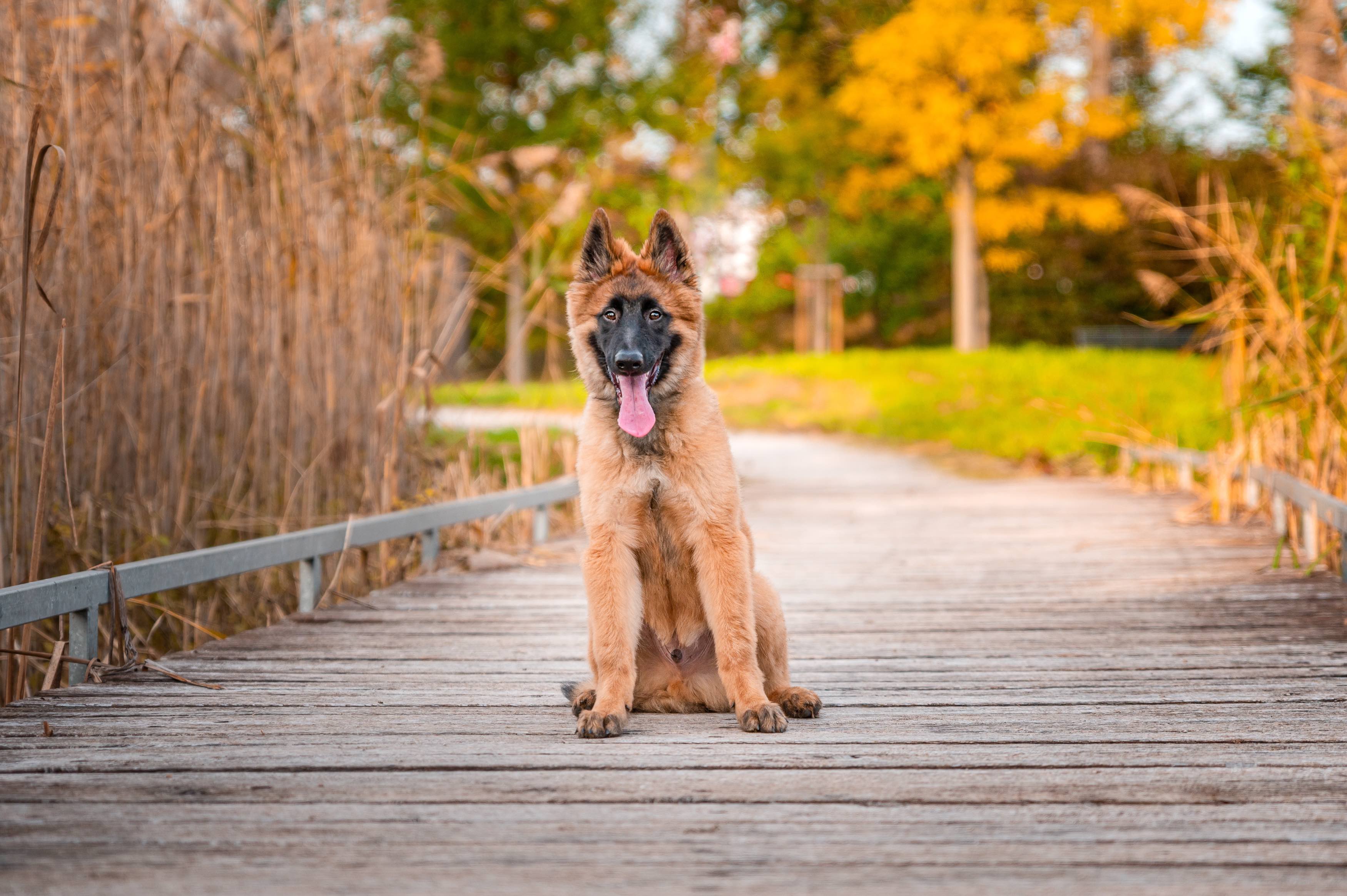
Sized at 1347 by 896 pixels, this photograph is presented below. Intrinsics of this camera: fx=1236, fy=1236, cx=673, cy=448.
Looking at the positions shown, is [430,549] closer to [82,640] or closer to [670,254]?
[82,640]

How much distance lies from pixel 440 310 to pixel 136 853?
4.52 meters

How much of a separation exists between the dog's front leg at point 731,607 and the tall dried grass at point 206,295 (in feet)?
7.36

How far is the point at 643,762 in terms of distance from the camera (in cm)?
321

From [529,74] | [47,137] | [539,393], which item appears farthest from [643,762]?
[529,74]

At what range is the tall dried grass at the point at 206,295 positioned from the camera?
4996mm

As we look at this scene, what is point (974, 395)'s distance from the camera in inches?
750

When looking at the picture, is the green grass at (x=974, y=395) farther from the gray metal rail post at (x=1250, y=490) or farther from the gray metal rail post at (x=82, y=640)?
the gray metal rail post at (x=82, y=640)

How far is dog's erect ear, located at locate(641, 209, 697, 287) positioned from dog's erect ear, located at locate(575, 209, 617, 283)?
10 cm

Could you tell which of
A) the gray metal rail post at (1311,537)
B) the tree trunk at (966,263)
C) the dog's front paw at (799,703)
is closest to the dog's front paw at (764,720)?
the dog's front paw at (799,703)

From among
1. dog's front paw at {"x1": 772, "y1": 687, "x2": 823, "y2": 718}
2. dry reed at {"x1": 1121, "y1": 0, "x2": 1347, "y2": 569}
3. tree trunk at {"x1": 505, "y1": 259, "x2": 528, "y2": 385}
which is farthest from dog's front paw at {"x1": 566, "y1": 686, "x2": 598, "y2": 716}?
tree trunk at {"x1": 505, "y1": 259, "x2": 528, "y2": 385}

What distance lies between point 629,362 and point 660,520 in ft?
1.65

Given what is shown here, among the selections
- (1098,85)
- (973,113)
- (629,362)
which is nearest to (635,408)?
(629,362)

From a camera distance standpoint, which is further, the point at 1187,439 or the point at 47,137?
the point at 1187,439

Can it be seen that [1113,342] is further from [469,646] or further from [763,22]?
[469,646]
